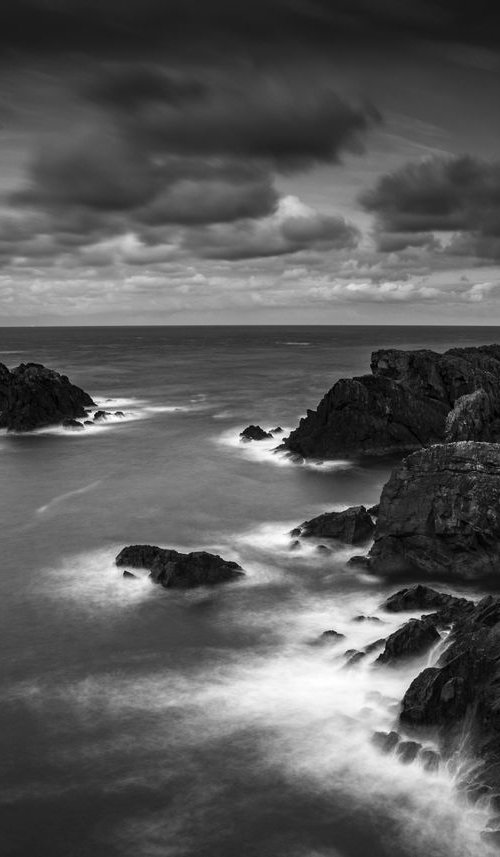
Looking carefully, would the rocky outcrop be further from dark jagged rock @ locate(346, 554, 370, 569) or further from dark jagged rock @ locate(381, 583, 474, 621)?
dark jagged rock @ locate(381, 583, 474, 621)

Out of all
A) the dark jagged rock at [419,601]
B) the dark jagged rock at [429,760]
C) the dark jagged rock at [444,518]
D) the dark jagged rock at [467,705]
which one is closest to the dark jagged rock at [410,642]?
the dark jagged rock at [467,705]

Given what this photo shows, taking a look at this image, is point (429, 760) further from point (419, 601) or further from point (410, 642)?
point (419, 601)

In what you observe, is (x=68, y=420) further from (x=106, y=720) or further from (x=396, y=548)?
(x=106, y=720)

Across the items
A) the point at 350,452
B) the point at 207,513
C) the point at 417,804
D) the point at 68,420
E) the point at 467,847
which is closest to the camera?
the point at 467,847

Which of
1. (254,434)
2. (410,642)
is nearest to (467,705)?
(410,642)

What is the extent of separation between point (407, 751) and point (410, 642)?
14.4ft

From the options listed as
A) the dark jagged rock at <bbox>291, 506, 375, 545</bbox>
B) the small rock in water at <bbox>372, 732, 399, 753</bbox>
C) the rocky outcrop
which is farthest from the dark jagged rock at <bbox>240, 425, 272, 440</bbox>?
the small rock in water at <bbox>372, 732, 399, 753</bbox>

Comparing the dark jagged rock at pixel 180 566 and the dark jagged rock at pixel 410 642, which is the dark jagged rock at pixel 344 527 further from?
the dark jagged rock at pixel 410 642

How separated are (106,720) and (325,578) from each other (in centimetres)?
1249

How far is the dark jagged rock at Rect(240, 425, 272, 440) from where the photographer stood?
204 feet

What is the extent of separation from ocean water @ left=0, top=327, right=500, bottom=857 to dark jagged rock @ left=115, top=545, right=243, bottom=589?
23.2 inches

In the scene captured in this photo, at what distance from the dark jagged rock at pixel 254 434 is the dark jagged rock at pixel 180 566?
3051cm

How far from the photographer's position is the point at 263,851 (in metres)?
16.0

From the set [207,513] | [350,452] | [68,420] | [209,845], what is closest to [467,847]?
[209,845]
